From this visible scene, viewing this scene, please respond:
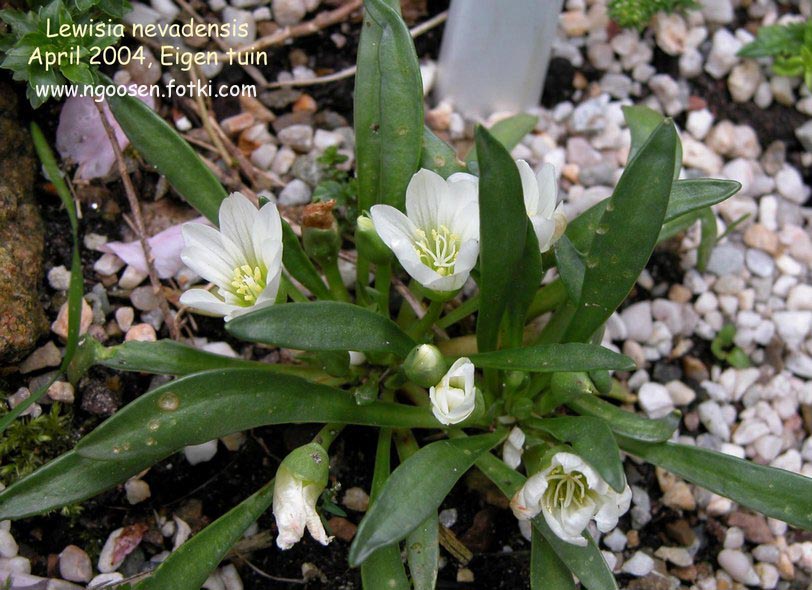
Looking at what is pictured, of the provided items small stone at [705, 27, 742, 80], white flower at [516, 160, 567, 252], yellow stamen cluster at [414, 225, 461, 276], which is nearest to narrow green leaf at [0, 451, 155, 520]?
yellow stamen cluster at [414, 225, 461, 276]

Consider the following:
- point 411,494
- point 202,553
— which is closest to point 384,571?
point 411,494

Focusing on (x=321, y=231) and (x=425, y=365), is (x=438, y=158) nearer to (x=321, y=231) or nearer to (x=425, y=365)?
(x=321, y=231)

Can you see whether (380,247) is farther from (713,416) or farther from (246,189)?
(713,416)

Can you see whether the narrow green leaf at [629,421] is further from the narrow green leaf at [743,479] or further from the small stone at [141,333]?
the small stone at [141,333]

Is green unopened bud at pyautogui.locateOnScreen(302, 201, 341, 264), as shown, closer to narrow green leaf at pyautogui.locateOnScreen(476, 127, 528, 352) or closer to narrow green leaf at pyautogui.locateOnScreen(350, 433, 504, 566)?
narrow green leaf at pyautogui.locateOnScreen(476, 127, 528, 352)

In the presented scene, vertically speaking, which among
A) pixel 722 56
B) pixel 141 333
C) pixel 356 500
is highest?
pixel 722 56

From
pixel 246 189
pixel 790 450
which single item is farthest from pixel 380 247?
pixel 790 450
